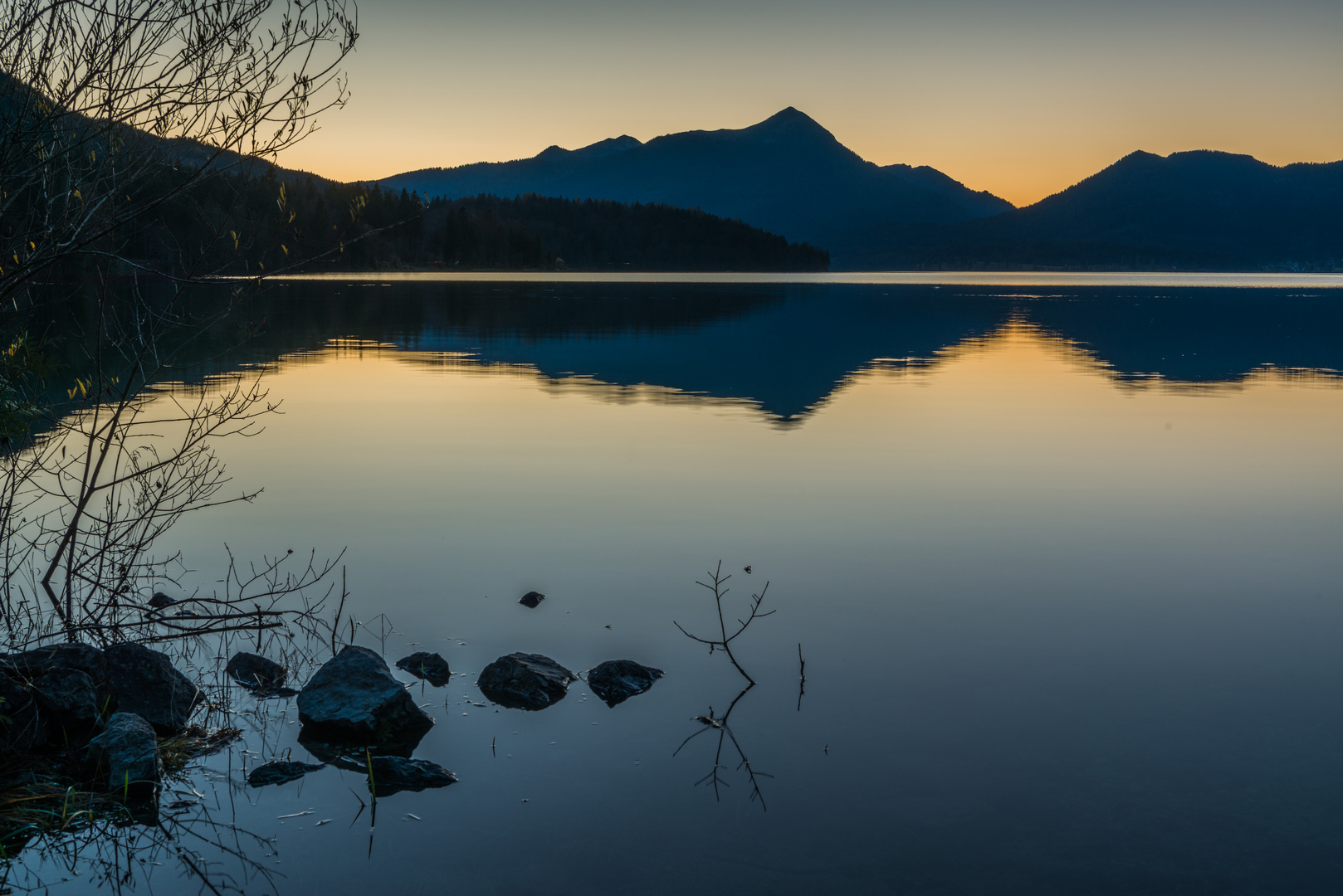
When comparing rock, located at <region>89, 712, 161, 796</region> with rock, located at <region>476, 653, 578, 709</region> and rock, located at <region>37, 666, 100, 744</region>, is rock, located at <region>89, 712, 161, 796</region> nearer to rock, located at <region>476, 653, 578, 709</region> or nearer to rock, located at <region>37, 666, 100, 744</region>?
rock, located at <region>37, 666, 100, 744</region>

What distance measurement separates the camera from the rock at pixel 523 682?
7941 millimetres

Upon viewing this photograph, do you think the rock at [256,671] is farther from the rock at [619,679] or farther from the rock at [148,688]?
the rock at [619,679]

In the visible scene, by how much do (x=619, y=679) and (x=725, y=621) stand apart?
1.82m

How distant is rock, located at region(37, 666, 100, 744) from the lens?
22.9ft

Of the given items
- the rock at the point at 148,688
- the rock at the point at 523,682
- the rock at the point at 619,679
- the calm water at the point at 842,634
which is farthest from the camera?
the rock at the point at 619,679

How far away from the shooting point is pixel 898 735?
296 inches

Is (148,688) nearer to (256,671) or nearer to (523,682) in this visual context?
(256,671)

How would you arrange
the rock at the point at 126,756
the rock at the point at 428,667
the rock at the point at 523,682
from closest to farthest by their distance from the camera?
the rock at the point at 126,756
the rock at the point at 523,682
the rock at the point at 428,667

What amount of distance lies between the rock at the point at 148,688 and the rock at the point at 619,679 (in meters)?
3.06

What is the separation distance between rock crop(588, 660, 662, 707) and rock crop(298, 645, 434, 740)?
1.35 m

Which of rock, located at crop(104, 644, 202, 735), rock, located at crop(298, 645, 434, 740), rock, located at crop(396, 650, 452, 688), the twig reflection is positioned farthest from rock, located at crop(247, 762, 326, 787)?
the twig reflection

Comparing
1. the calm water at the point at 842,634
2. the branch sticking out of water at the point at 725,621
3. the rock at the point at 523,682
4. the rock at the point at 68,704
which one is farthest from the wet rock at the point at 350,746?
the branch sticking out of water at the point at 725,621

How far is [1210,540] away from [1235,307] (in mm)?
72118

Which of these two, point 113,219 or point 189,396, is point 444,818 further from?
point 189,396
